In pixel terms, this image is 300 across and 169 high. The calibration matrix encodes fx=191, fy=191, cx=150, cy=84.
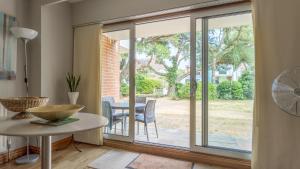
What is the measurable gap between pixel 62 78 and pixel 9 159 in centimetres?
135

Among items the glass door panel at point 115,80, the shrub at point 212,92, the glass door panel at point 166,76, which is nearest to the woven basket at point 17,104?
the glass door panel at point 115,80

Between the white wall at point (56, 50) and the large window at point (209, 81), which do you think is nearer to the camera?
the large window at point (209, 81)

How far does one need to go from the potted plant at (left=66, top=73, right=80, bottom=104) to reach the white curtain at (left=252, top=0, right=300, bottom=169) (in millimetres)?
2534

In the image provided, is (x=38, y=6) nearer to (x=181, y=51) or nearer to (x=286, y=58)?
(x=286, y=58)

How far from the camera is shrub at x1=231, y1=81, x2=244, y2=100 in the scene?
98.0 inches

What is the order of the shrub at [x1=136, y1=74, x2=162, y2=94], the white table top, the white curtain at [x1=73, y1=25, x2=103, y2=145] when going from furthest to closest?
the shrub at [x1=136, y1=74, x2=162, y2=94], the white curtain at [x1=73, y1=25, x2=103, y2=145], the white table top

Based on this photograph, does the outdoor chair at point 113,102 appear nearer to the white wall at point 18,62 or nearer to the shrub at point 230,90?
the white wall at point 18,62

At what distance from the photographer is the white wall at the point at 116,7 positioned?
2.59m

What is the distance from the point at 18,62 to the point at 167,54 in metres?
4.32

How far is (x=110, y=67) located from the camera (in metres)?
3.41

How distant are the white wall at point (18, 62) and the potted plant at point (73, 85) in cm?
65

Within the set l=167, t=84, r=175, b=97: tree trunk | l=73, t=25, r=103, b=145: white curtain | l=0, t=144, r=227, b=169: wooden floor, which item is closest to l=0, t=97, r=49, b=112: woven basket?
l=0, t=144, r=227, b=169: wooden floor

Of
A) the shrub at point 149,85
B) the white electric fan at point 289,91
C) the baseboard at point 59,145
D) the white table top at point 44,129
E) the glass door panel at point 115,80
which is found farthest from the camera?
the shrub at point 149,85

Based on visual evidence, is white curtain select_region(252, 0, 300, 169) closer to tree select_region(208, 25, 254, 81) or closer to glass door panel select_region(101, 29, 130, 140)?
tree select_region(208, 25, 254, 81)
